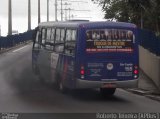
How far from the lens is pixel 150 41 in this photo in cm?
3030

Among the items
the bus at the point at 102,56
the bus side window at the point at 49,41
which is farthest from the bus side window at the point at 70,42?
the bus side window at the point at 49,41

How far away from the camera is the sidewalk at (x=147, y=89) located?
22875mm

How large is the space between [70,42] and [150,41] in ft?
30.1

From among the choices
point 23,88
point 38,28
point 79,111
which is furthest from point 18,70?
point 79,111

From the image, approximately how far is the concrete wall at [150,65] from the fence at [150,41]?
254 millimetres

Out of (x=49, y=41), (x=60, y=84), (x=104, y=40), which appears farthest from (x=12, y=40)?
(x=104, y=40)

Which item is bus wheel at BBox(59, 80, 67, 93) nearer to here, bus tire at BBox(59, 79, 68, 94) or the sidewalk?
bus tire at BBox(59, 79, 68, 94)

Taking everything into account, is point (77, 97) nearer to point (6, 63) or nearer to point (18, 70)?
point (18, 70)

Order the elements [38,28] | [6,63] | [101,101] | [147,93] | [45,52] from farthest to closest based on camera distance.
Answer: [6,63]
[38,28]
[45,52]
[147,93]
[101,101]

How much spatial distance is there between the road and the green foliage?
34.1ft

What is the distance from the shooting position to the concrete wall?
25609 millimetres

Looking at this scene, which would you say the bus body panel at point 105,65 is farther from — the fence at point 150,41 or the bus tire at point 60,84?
the fence at point 150,41

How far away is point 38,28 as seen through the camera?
92.4ft

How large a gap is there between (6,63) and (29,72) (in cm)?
774
